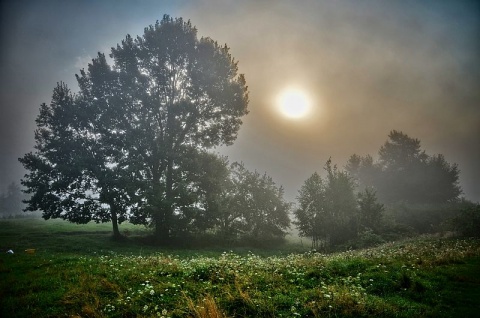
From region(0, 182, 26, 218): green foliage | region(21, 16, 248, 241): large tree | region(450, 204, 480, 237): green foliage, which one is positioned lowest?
region(0, 182, 26, 218): green foliage

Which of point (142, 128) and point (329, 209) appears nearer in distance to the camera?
point (142, 128)

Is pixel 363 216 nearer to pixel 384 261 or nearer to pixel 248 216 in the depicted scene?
pixel 248 216

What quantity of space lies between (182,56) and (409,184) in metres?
61.3

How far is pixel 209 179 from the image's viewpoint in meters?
30.3

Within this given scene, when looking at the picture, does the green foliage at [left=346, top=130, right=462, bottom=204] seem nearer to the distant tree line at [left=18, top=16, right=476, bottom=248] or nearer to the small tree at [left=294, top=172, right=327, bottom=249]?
the small tree at [left=294, top=172, right=327, bottom=249]

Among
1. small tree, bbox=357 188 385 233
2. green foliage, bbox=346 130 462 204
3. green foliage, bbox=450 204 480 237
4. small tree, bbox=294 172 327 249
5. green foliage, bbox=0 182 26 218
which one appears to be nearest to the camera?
green foliage, bbox=450 204 480 237

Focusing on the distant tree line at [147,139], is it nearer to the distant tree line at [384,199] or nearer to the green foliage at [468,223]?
the distant tree line at [384,199]

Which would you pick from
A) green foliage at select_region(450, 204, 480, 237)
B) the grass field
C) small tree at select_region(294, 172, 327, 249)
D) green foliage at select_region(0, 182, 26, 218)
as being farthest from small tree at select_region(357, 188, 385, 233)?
green foliage at select_region(0, 182, 26, 218)

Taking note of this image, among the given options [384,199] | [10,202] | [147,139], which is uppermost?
[147,139]

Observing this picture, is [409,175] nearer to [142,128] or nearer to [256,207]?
[256,207]

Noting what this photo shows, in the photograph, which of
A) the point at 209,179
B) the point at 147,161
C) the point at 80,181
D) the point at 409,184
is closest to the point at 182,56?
the point at 147,161

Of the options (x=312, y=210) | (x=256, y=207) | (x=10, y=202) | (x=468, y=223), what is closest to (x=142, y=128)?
(x=256, y=207)

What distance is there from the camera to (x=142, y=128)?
96.2 feet

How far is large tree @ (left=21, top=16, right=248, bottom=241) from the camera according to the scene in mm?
28625
